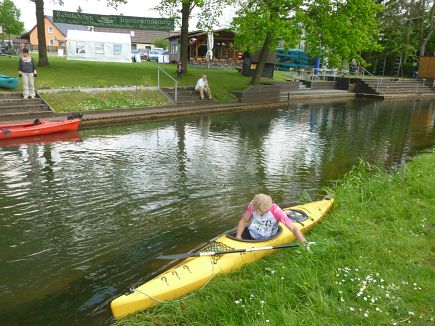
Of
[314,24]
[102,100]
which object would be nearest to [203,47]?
[314,24]

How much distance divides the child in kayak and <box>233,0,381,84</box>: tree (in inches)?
639

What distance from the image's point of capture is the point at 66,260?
6.42 m

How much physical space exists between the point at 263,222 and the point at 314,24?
18.6 metres

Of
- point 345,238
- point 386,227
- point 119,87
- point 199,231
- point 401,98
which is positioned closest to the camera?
point 345,238

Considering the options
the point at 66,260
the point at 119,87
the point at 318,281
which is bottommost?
the point at 66,260

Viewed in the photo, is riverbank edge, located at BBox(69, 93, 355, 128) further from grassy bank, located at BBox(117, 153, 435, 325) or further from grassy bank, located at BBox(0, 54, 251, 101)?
grassy bank, located at BBox(117, 153, 435, 325)

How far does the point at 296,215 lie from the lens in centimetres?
725

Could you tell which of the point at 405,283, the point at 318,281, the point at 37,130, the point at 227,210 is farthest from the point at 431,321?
the point at 37,130

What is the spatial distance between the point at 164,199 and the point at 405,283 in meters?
5.44

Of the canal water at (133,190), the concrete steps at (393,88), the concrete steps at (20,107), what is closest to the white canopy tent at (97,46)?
the concrete steps at (20,107)

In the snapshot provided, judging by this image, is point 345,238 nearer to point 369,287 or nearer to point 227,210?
point 369,287

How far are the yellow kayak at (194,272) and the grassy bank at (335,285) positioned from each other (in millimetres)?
126

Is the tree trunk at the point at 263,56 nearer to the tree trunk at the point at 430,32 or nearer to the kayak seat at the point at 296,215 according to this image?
the kayak seat at the point at 296,215

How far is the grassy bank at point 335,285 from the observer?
4.39m
